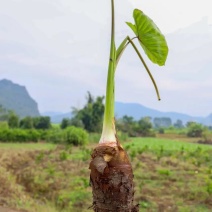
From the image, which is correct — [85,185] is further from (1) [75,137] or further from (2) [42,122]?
(2) [42,122]

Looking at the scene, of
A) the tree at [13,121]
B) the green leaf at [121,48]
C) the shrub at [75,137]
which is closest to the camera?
the green leaf at [121,48]

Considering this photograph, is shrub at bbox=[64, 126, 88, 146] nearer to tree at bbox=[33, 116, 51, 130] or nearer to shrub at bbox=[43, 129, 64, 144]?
shrub at bbox=[43, 129, 64, 144]

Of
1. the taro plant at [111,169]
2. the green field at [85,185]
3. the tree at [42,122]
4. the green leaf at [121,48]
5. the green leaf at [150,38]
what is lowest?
the green field at [85,185]

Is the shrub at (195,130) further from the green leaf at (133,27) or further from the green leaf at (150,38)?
the green leaf at (133,27)

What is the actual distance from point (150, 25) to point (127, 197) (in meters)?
0.95

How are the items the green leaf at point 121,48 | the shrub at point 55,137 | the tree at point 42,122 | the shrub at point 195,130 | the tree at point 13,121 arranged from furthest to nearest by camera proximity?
1. the shrub at point 195,130
2. the tree at point 42,122
3. the tree at point 13,121
4. the shrub at point 55,137
5. the green leaf at point 121,48

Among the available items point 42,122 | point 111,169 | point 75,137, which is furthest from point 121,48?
point 42,122

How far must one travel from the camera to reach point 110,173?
1.79 metres

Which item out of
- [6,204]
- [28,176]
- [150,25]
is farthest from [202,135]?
[150,25]

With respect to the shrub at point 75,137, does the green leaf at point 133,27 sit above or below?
above

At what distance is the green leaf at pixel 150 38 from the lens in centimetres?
206

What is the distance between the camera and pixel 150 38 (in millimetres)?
2129

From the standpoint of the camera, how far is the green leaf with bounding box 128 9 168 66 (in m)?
2.06

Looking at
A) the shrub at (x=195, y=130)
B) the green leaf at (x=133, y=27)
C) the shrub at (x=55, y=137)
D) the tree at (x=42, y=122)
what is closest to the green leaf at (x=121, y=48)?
the green leaf at (x=133, y=27)
